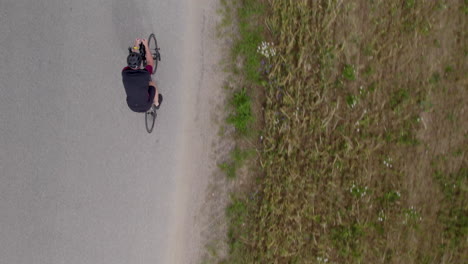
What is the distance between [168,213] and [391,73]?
479 cm

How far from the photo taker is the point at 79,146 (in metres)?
5.67

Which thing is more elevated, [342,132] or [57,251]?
[342,132]

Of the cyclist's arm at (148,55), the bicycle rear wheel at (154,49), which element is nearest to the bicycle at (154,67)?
the bicycle rear wheel at (154,49)

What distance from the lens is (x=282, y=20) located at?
5.49 m

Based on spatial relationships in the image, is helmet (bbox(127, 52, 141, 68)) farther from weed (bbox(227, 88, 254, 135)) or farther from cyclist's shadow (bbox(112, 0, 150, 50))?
weed (bbox(227, 88, 254, 135))

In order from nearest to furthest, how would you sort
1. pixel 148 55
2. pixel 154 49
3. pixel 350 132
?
pixel 148 55, pixel 154 49, pixel 350 132

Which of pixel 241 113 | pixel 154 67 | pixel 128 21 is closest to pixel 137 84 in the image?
pixel 154 67

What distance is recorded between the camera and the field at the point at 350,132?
18.2 ft

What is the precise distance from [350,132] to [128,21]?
4473 mm

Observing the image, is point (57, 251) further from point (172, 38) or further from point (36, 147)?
point (172, 38)

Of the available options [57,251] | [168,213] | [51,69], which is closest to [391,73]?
[168,213]

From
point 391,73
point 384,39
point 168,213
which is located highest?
point 384,39

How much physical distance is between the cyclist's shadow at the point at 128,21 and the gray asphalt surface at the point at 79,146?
1.6 inches

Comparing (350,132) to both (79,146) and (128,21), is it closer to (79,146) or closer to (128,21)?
(128,21)
